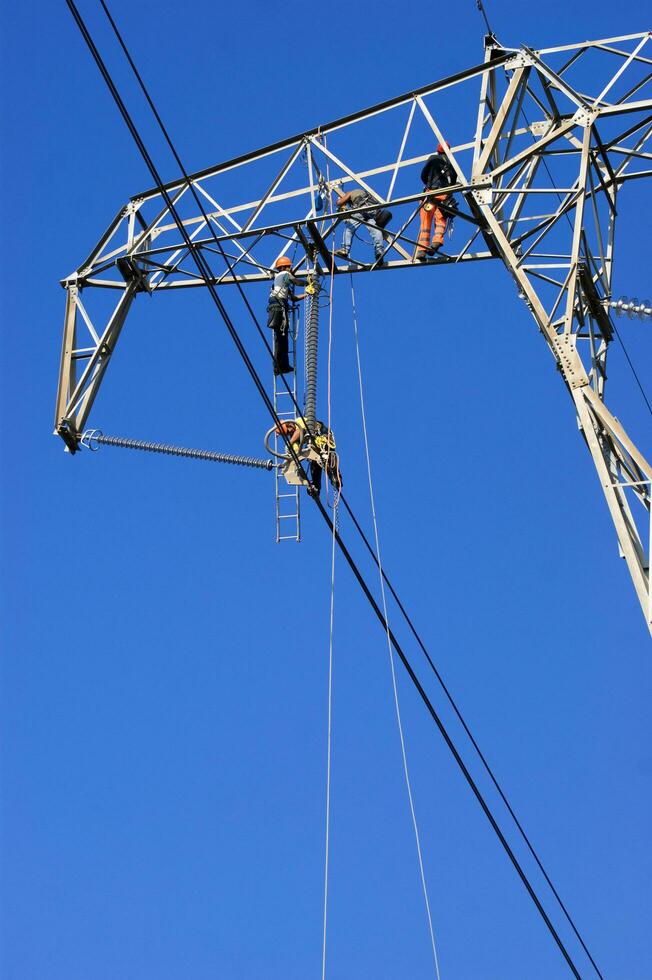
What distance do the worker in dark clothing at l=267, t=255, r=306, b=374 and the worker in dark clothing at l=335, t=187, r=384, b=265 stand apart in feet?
2.47

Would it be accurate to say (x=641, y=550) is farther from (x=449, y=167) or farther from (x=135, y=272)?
(x=135, y=272)

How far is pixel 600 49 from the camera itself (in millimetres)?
19891

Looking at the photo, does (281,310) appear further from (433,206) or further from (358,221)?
(433,206)

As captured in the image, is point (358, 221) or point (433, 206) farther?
point (358, 221)

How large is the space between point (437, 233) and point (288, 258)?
2.18 meters

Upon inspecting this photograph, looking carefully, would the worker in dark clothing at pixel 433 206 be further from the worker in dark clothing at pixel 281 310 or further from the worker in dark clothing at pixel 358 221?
the worker in dark clothing at pixel 281 310

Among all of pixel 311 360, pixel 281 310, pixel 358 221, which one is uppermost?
pixel 358 221

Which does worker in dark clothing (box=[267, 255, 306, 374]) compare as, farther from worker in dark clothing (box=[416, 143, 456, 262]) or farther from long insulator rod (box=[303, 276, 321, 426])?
worker in dark clothing (box=[416, 143, 456, 262])

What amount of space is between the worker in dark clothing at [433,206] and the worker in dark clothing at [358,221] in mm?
545

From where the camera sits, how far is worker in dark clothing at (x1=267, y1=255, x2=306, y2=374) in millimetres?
21156

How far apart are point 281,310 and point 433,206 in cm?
239

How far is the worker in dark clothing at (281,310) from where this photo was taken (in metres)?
21.2

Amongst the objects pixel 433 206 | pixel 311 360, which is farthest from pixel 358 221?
pixel 311 360

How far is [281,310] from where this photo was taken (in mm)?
21125
